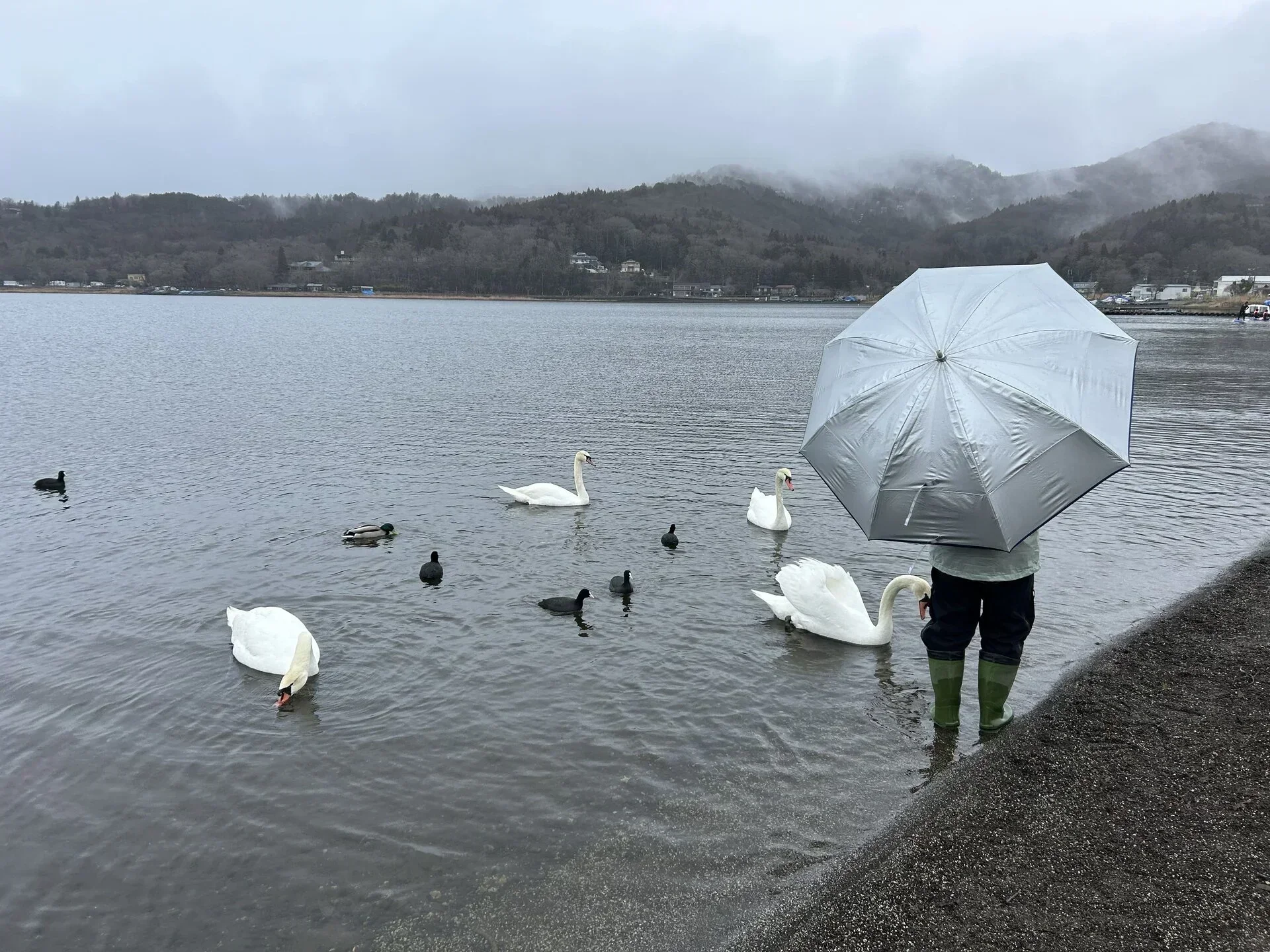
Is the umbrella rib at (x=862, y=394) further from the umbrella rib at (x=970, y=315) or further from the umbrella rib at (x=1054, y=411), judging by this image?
the umbrella rib at (x=1054, y=411)

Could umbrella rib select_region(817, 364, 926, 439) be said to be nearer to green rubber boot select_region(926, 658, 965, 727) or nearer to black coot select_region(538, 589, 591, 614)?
green rubber boot select_region(926, 658, 965, 727)

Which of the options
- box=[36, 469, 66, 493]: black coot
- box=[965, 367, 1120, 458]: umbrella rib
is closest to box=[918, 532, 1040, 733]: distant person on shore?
box=[965, 367, 1120, 458]: umbrella rib

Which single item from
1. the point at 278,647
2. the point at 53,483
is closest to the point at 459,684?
the point at 278,647

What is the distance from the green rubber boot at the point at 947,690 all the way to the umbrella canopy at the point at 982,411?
1.77 metres

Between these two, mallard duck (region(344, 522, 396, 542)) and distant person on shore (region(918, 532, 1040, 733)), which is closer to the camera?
distant person on shore (region(918, 532, 1040, 733))

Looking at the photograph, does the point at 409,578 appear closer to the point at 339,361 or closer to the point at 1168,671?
the point at 1168,671

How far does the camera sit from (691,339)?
77.1 metres

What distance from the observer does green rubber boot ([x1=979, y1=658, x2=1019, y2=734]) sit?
7730 millimetres

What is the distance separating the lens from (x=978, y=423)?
20.9ft

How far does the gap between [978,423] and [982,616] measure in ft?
6.47

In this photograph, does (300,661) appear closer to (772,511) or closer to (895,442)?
(895,442)

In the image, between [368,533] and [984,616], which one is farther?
[368,533]

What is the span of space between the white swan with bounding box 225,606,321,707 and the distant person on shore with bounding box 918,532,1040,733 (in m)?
6.59

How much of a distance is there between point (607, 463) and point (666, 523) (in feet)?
20.4
